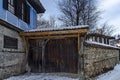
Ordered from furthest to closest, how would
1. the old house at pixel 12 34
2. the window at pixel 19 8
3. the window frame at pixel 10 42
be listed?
the window at pixel 19 8, the window frame at pixel 10 42, the old house at pixel 12 34

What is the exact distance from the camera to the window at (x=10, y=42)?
10913 mm

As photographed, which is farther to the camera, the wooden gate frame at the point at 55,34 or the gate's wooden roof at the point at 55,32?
the wooden gate frame at the point at 55,34

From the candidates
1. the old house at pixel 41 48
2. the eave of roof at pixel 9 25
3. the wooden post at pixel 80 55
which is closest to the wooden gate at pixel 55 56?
the old house at pixel 41 48

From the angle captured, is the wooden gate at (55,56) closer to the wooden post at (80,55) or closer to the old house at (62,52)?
the old house at (62,52)

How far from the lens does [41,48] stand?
13.3m

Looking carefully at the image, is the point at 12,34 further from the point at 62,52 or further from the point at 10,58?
the point at 62,52

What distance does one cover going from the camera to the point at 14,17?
12.2m

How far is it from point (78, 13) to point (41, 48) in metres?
17.4

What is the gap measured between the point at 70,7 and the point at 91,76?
1934 cm

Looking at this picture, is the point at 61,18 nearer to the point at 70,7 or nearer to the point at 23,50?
the point at 70,7

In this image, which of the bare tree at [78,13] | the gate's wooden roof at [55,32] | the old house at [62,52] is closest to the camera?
the gate's wooden roof at [55,32]

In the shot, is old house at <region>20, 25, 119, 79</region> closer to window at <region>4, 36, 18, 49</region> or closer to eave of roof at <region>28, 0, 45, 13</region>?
window at <region>4, 36, 18, 49</region>

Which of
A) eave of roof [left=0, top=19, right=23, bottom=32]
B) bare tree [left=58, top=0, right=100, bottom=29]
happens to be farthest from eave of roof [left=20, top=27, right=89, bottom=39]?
bare tree [left=58, top=0, right=100, bottom=29]

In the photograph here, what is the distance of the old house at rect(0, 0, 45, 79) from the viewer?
10.5 metres
